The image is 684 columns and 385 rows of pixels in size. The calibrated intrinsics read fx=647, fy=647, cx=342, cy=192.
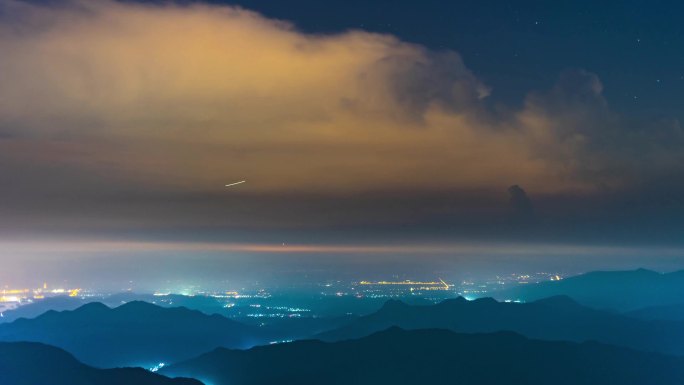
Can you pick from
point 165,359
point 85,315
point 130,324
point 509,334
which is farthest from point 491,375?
point 85,315

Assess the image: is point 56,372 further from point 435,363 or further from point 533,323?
point 533,323

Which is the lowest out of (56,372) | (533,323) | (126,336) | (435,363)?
(435,363)

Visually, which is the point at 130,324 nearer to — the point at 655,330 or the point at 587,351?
the point at 587,351

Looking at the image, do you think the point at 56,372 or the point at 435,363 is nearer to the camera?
the point at 56,372

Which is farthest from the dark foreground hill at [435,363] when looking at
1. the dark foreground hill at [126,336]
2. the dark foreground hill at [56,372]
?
the dark foreground hill at [126,336]

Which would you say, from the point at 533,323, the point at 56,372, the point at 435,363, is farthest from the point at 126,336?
the point at 533,323

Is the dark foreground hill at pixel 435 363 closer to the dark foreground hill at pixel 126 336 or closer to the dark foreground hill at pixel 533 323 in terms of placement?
the dark foreground hill at pixel 126 336

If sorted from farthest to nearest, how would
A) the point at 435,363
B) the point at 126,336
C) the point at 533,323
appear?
the point at 533,323 < the point at 126,336 < the point at 435,363

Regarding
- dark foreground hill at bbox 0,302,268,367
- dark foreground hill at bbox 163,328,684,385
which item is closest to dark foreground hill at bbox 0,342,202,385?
dark foreground hill at bbox 163,328,684,385
